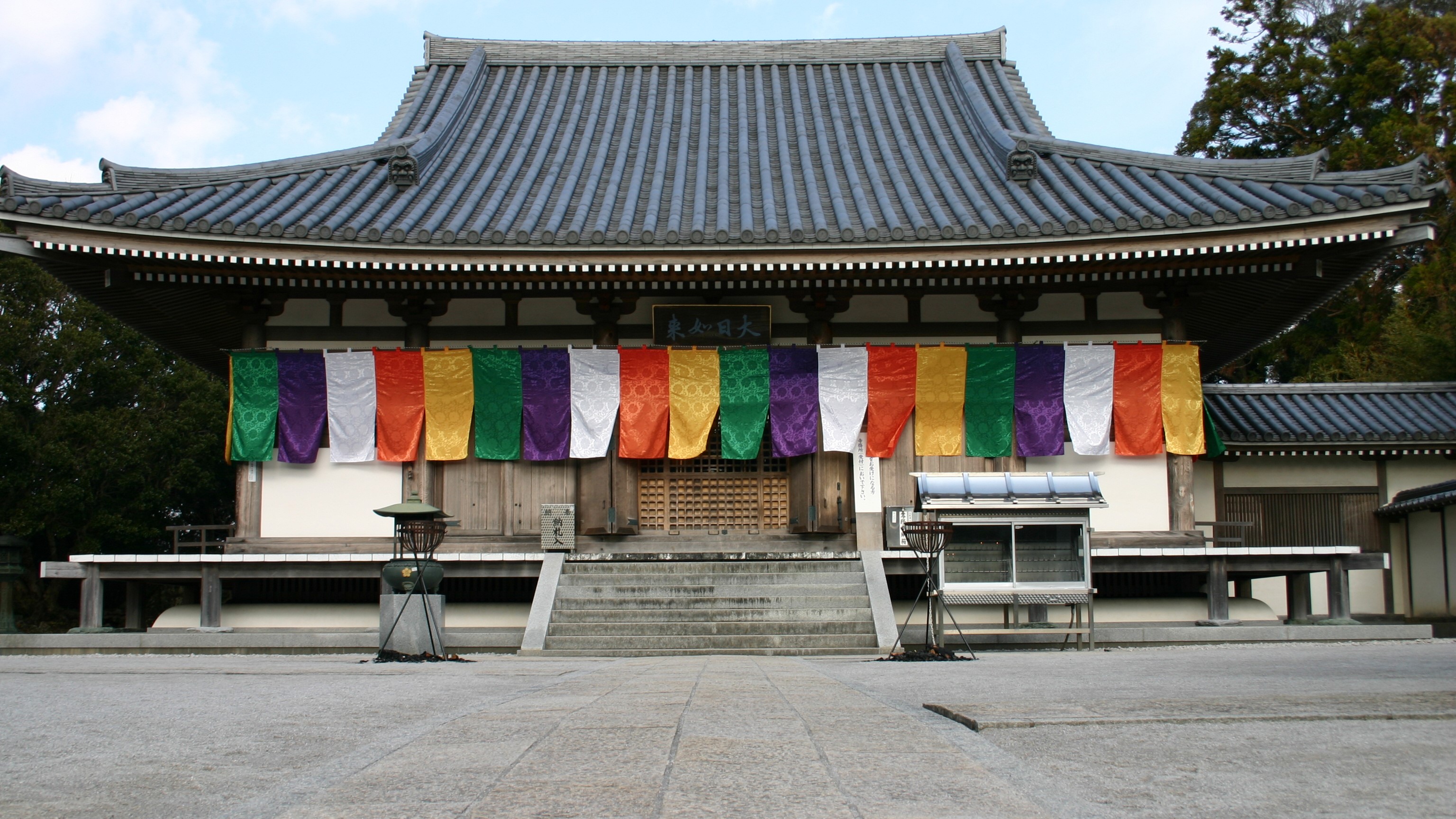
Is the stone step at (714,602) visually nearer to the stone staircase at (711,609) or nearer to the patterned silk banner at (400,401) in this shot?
the stone staircase at (711,609)

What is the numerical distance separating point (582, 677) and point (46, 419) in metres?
25.6

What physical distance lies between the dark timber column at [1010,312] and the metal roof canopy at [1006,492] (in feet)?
6.87

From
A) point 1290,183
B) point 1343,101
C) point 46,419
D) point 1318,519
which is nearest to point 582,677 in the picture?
point 1290,183

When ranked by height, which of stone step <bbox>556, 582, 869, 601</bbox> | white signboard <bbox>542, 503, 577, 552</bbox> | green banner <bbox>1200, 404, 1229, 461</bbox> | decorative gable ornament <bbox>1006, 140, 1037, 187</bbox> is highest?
decorative gable ornament <bbox>1006, 140, 1037, 187</bbox>

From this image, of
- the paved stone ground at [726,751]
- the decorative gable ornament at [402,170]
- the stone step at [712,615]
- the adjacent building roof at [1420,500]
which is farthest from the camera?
the adjacent building roof at [1420,500]

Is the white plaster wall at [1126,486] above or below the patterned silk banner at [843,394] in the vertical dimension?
below

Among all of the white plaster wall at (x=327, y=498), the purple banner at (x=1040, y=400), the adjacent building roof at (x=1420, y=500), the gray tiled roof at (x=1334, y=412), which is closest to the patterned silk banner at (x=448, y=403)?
the white plaster wall at (x=327, y=498)

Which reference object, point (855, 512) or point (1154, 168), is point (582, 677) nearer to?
point (855, 512)

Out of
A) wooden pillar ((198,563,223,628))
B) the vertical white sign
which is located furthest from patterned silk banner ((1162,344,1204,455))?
wooden pillar ((198,563,223,628))

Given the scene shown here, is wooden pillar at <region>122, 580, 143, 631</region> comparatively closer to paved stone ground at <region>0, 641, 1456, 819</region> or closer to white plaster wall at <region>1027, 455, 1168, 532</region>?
paved stone ground at <region>0, 641, 1456, 819</region>

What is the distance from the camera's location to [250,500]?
42.8 feet

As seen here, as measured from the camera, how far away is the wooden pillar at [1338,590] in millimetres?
12180

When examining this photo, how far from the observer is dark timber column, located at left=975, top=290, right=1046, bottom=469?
13.2 metres

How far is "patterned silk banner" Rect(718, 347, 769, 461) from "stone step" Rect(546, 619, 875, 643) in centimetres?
290
